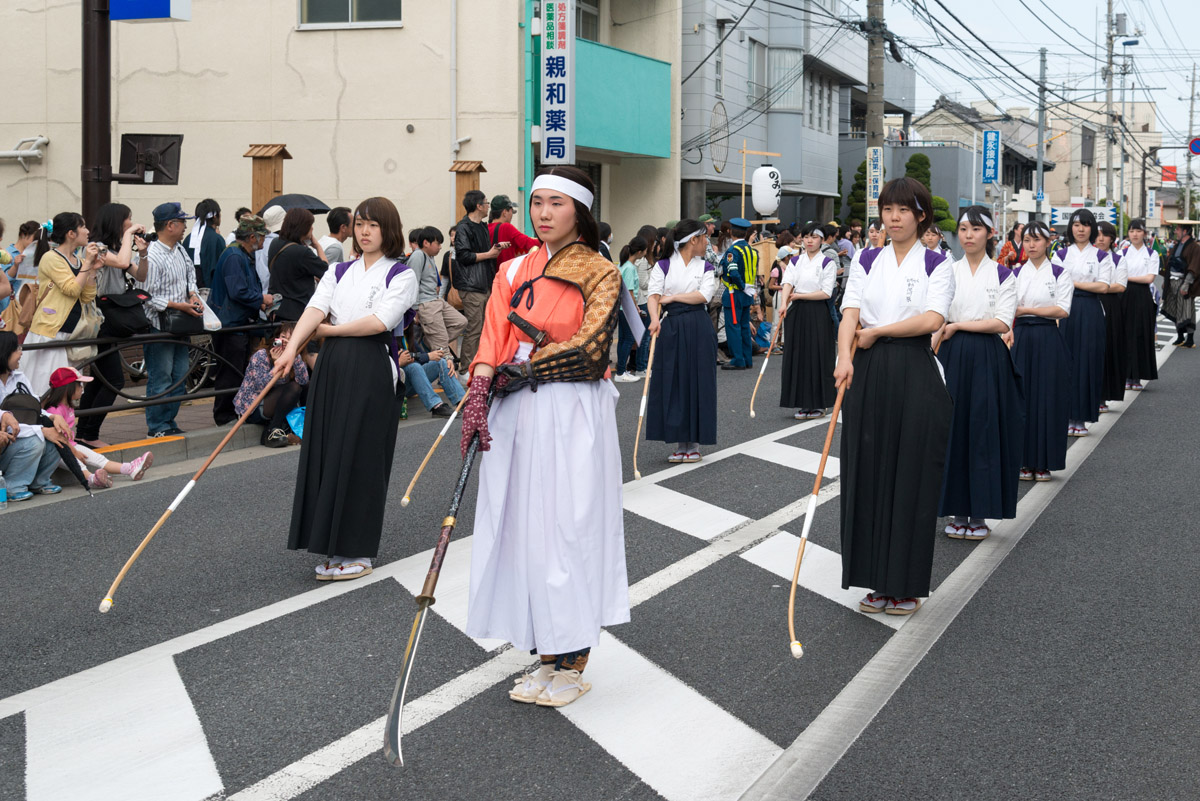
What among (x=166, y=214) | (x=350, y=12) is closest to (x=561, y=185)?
(x=166, y=214)

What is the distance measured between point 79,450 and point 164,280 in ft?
6.87

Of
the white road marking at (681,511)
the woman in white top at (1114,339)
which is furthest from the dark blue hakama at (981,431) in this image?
the woman in white top at (1114,339)

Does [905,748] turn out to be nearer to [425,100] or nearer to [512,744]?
[512,744]

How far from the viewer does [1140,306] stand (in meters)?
14.5

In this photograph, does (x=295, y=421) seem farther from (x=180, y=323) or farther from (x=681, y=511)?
(x=681, y=511)

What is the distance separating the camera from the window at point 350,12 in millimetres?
20297

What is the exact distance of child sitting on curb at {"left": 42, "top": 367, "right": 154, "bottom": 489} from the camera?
8.55 meters

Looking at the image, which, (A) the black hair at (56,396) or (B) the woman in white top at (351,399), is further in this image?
(A) the black hair at (56,396)

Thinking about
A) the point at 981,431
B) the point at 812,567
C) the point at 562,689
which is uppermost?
the point at 981,431

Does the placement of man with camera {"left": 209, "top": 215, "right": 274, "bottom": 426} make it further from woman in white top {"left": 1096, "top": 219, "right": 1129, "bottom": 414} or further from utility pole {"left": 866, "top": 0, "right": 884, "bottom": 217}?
utility pole {"left": 866, "top": 0, "right": 884, "bottom": 217}

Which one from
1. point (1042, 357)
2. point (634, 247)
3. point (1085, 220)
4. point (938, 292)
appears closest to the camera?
point (938, 292)

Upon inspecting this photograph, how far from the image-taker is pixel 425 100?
2025cm

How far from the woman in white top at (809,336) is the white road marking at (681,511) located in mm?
4220

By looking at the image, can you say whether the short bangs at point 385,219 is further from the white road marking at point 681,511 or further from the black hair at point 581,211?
the white road marking at point 681,511
